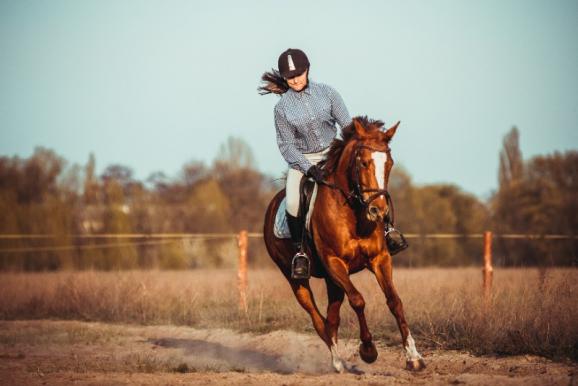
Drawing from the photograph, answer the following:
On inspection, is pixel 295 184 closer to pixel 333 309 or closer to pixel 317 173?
pixel 317 173

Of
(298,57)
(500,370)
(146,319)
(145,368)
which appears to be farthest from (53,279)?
(500,370)

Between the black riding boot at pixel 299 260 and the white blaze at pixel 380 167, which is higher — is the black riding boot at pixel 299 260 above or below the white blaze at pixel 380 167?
below

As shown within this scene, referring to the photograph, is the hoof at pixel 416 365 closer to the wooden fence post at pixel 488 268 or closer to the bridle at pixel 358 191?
the bridle at pixel 358 191

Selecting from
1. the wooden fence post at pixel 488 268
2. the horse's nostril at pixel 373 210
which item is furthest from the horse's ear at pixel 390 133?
the wooden fence post at pixel 488 268

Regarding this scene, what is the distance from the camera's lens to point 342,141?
8.20m

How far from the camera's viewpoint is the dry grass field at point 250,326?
867cm

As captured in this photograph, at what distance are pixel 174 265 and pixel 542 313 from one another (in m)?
27.8

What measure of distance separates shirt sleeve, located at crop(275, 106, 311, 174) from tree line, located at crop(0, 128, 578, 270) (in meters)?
16.5

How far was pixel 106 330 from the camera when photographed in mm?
13727

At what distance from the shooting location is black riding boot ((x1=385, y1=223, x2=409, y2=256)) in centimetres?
816

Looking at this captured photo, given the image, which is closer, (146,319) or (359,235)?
(359,235)

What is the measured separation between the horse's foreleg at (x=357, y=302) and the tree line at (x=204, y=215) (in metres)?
17.5

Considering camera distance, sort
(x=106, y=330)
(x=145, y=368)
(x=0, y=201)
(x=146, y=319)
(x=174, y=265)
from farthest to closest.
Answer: (x=174, y=265) → (x=0, y=201) → (x=146, y=319) → (x=106, y=330) → (x=145, y=368)

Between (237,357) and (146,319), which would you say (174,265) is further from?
(237,357)
